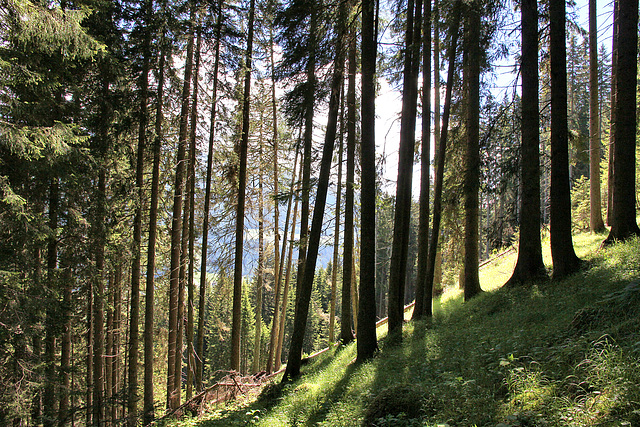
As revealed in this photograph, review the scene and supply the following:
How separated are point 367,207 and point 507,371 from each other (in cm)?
451

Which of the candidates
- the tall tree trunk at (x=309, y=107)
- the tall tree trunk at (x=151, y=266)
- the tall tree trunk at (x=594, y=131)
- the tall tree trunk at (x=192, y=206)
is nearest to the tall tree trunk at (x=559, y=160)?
the tall tree trunk at (x=309, y=107)

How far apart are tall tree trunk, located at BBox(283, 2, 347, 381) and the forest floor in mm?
699

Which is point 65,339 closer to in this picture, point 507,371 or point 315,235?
point 315,235

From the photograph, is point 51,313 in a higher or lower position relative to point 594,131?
lower

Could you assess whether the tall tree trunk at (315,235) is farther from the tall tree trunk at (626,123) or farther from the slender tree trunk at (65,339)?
the tall tree trunk at (626,123)

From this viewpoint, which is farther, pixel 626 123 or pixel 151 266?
pixel 151 266

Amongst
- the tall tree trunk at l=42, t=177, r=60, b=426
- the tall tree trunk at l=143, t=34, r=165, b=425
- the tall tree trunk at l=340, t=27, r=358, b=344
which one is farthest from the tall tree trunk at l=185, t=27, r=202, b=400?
the tall tree trunk at l=340, t=27, r=358, b=344

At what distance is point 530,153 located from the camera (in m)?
8.23

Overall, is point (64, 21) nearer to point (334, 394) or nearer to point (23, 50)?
point (23, 50)

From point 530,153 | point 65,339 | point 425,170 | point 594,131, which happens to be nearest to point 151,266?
point 65,339

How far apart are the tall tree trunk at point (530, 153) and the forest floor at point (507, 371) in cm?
80

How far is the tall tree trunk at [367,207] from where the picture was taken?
806 centimetres

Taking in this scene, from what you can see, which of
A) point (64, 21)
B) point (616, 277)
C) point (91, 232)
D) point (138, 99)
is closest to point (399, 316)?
point (616, 277)

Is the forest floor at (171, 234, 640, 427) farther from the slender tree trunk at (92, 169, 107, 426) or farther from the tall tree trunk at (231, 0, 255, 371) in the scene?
the slender tree trunk at (92, 169, 107, 426)
